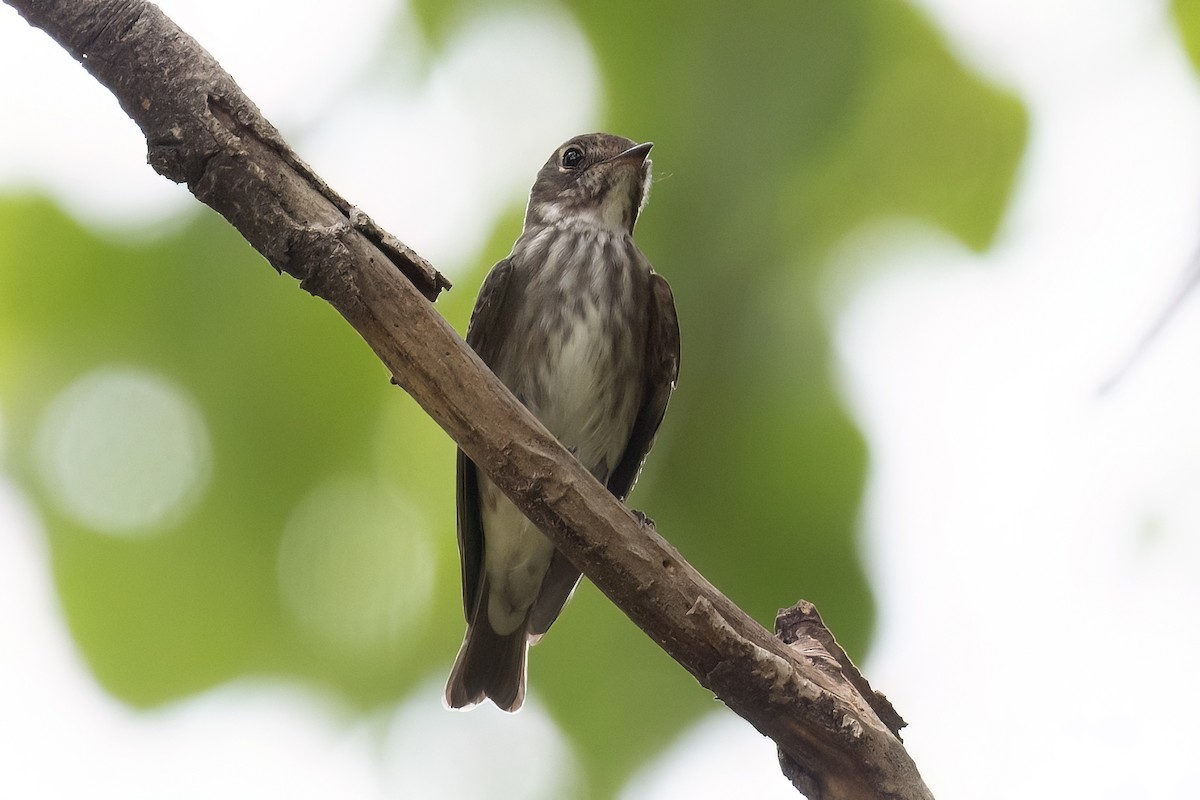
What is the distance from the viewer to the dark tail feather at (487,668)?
295 centimetres

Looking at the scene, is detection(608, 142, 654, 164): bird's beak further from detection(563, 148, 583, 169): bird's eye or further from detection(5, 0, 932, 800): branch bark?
detection(5, 0, 932, 800): branch bark

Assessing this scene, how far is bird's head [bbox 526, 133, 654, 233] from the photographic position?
337 centimetres

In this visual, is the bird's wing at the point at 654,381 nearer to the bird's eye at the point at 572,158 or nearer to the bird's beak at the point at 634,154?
the bird's beak at the point at 634,154

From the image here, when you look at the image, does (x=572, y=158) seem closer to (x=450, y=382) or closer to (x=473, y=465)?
(x=473, y=465)

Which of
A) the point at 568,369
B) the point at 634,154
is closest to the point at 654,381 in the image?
the point at 568,369

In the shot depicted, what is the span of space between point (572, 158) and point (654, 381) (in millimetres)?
705

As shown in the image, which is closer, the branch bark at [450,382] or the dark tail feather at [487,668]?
the branch bark at [450,382]

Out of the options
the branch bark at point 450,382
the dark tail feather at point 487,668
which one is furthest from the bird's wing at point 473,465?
the branch bark at point 450,382

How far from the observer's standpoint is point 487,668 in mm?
3098

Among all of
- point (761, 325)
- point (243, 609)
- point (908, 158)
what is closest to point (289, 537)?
point (243, 609)

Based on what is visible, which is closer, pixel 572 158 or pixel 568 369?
pixel 568 369

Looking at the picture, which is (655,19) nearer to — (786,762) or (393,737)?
(786,762)

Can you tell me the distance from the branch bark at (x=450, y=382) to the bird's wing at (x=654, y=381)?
1.21 meters

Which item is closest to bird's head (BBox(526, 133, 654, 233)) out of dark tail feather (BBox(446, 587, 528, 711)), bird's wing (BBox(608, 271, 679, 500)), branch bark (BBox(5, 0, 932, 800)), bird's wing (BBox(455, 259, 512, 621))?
bird's wing (BBox(608, 271, 679, 500))
